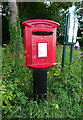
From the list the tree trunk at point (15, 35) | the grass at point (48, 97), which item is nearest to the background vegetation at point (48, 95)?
the grass at point (48, 97)

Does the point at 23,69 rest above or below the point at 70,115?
above

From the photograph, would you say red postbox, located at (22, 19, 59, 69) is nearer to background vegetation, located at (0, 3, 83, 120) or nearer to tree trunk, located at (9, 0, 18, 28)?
background vegetation, located at (0, 3, 83, 120)

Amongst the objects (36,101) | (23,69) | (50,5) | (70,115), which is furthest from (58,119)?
(50,5)

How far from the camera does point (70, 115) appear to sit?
78.3 inches

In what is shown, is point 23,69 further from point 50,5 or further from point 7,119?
point 50,5

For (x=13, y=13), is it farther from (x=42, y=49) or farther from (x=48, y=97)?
(x=48, y=97)

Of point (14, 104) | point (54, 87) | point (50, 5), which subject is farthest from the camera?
point (50, 5)

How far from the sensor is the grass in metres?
1.84

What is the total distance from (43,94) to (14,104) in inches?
Result: 20.8

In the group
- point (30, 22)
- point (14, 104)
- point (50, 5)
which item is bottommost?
point (14, 104)

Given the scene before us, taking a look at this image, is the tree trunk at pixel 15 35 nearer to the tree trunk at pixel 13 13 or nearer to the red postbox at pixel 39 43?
the tree trunk at pixel 13 13

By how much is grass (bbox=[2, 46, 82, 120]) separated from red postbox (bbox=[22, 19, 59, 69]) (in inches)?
24.1

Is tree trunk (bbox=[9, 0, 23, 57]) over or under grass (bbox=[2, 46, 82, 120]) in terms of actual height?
over

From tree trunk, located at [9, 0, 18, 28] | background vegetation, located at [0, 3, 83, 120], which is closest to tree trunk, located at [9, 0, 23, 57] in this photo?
tree trunk, located at [9, 0, 18, 28]
